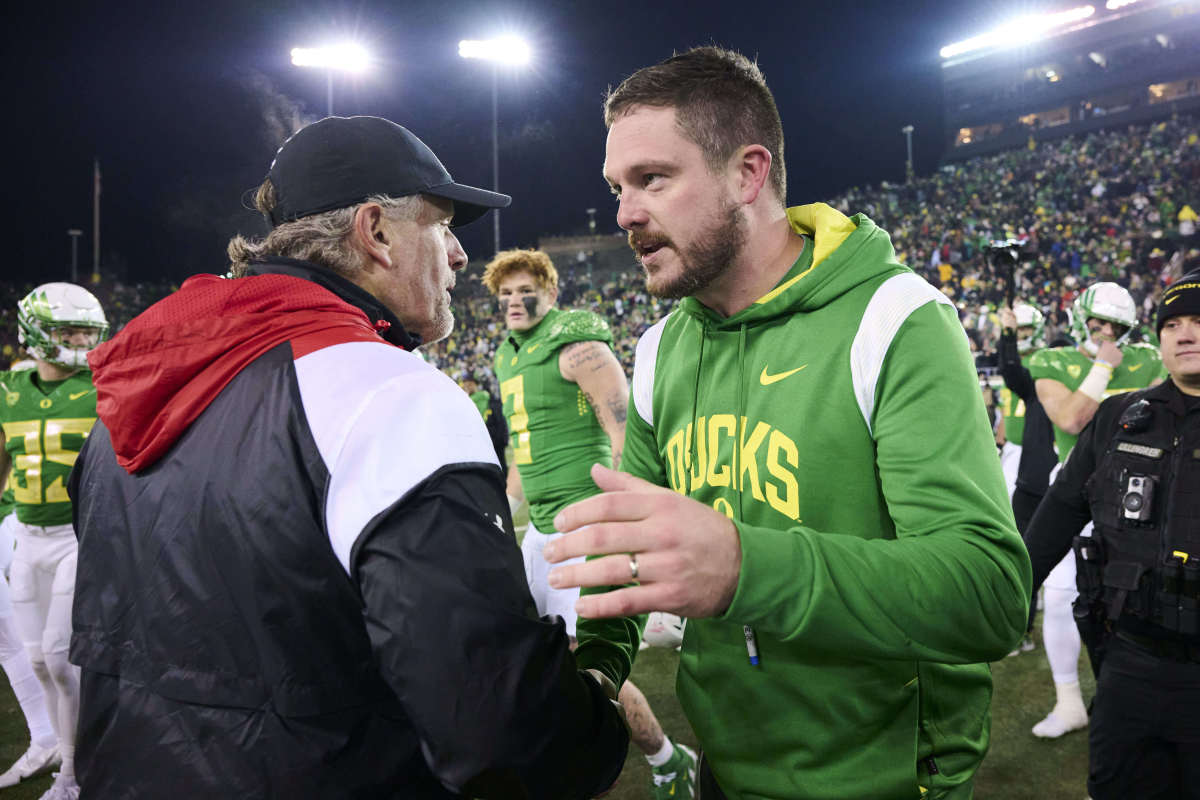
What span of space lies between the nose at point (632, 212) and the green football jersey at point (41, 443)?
4.07m

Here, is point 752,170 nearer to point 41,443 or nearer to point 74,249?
point 41,443

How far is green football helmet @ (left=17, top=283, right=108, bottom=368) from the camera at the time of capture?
13.7 feet

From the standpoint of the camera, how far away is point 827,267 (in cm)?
154

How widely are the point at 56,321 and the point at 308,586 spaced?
418 centimetres

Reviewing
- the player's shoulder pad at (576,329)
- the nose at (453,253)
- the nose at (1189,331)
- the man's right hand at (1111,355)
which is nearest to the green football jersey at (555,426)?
the player's shoulder pad at (576,329)

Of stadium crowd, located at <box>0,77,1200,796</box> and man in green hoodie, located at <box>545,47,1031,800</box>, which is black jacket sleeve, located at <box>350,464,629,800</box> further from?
stadium crowd, located at <box>0,77,1200,796</box>

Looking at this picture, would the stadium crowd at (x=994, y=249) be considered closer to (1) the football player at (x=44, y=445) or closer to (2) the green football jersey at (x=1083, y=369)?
(1) the football player at (x=44, y=445)

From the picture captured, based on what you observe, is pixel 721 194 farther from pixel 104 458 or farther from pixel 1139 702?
pixel 1139 702

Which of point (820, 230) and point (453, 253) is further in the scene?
point (453, 253)

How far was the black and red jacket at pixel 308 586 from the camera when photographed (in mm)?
1091

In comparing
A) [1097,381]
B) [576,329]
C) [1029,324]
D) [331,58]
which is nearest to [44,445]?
[576,329]

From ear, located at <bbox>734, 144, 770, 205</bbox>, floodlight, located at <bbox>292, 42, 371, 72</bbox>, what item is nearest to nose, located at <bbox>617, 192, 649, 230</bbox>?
ear, located at <bbox>734, 144, 770, 205</bbox>

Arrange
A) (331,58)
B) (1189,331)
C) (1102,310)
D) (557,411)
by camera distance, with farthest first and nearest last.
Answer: (331,58)
(1102,310)
(557,411)
(1189,331)

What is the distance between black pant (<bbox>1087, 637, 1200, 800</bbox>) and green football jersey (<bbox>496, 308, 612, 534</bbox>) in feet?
9.52
